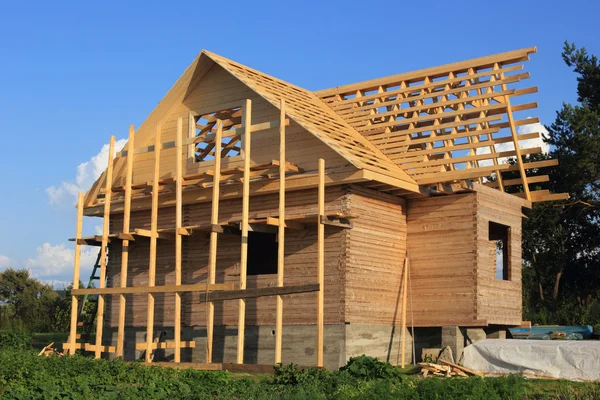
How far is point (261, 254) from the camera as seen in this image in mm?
26219

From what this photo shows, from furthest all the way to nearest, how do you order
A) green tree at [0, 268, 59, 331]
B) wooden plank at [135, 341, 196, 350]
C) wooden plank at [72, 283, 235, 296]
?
green tree at [0, 268, 59, 331], wooden plank at [135, 341, 196, 350], wooden plank at [72, 283, 235, 296]

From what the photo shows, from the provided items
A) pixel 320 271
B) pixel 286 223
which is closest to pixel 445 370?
pixel 320 271

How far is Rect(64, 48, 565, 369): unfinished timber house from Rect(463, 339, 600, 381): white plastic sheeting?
1.35 meters

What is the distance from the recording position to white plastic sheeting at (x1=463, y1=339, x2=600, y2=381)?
Result: 56.7 feet

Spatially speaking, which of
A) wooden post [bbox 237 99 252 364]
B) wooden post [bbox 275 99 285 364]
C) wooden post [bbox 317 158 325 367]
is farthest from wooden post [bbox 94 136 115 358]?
wooden post [bbox 317 158 325 367]

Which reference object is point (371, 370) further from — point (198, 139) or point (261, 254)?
point (261, 254)

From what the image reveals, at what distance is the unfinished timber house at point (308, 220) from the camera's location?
1969 cm

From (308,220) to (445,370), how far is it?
4747mm

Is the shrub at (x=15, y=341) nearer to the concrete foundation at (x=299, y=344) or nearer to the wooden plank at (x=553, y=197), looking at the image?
the concrete foundation at (x=299, y=344)

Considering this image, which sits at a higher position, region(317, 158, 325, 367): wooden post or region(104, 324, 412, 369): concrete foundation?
region(317, 158, 325, 367): wooden post

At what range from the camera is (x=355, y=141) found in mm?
21688

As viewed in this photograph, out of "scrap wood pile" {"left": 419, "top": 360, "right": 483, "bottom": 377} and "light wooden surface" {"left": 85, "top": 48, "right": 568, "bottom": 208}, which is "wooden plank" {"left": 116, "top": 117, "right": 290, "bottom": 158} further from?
"scrap wood pile" {"left": 419, "top": 360, "right": 483, "bottom": 377}

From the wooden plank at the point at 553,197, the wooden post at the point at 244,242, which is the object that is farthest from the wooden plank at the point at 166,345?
the wooden plank at the point at 553,197

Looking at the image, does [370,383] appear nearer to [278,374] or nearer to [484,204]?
[278,374]
